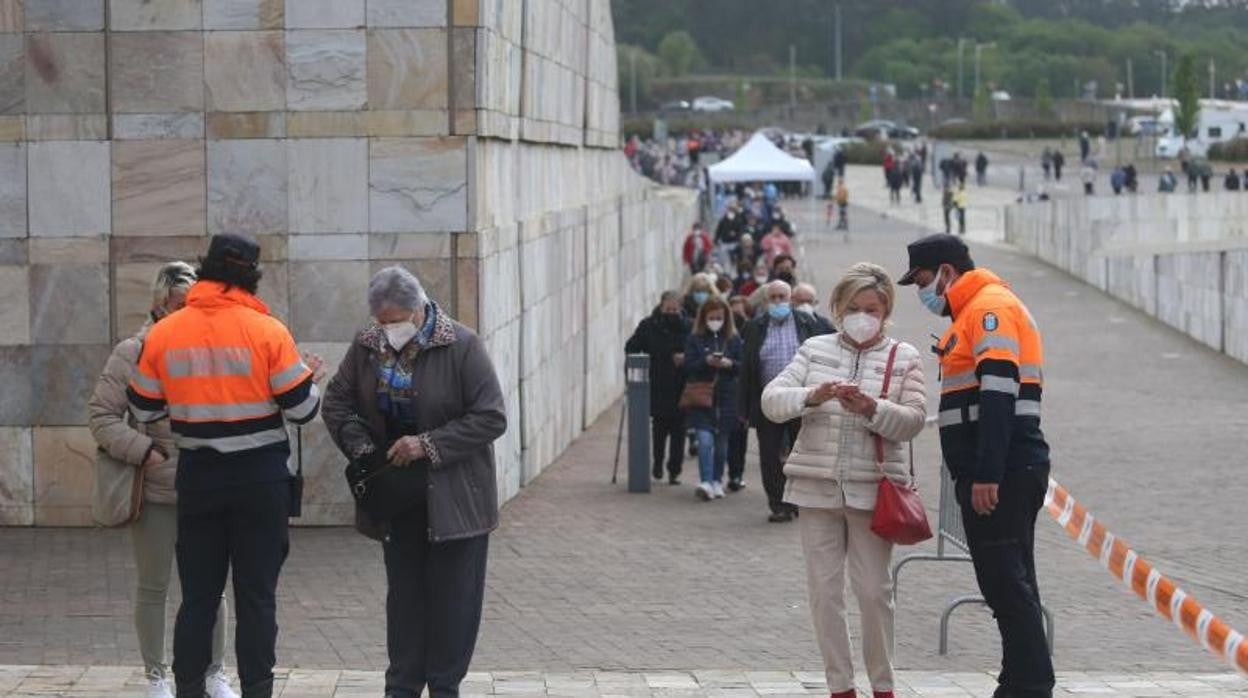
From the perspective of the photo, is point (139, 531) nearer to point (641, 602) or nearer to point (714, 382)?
point (641, 602)

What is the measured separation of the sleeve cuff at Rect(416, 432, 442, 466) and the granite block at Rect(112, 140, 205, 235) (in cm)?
573

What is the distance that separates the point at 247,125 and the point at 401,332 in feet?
18.2

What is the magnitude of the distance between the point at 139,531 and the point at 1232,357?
69.6 feet

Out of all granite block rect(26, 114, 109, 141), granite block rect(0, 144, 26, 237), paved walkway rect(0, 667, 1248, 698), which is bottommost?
paved walkway rect(0, 667, 1248, 698)

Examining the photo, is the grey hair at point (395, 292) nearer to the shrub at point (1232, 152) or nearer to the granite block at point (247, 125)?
the granite block at point (247, 125)

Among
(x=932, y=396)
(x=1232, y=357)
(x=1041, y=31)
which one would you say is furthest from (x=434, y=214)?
(x=1041, y=31)

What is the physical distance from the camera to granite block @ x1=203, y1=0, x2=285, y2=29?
1351 centimetres

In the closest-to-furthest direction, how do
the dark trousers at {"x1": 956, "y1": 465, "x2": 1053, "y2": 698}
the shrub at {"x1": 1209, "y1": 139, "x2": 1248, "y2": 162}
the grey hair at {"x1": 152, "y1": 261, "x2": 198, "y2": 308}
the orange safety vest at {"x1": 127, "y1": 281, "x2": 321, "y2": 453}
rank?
the orange safety vest at {"x1": 127, "y1": 281, "x2": 321, "y2": 453}
the dark trousers at {"x1": 956, "y1": 465, "x2": 1053, "y2": 698}
the grey hair at {"x1": 152, "y1": 261, "x2": 198, "y2": 308}
the shrub at {"x1": 1209, "y1": 139, "x2": 1248, "y2": 162}

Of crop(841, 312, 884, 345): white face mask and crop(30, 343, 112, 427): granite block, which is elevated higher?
crop(841, 312, 884, 345): white face mask

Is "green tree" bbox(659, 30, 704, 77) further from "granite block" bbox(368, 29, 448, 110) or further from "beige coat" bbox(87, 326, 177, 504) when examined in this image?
"beige coat" bbox(87, 326, 177, 504)

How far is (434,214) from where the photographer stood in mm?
13711

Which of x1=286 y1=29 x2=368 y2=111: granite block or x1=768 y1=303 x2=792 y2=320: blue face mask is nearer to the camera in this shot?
x1=286 y1=29 x2=368 y2=111: granite block

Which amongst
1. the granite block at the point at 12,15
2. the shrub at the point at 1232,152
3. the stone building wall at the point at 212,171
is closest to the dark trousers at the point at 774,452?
the stone building wall at the point at 212,171

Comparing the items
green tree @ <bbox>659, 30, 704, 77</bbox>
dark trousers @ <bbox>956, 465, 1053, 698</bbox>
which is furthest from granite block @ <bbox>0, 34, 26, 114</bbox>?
green tree @ <bbox>659, 30, 704, 77</bbox>
